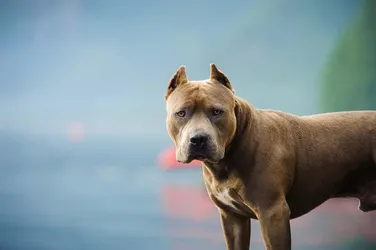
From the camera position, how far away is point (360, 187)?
279cm

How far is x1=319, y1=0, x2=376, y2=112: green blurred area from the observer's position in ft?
15.1

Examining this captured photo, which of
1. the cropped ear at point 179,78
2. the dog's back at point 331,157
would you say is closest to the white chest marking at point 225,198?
the dog's back at point 331,157

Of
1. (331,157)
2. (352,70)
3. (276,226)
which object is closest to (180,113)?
(276,226)

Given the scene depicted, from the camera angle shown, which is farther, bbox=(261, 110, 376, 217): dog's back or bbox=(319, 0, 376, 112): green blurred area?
bbox=(319, 0, 376, 112): green blurred area

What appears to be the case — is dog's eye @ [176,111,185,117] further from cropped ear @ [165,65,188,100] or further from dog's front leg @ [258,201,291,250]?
dog's front leg @ [258,201,291,250]

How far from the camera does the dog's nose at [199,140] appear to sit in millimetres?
2293

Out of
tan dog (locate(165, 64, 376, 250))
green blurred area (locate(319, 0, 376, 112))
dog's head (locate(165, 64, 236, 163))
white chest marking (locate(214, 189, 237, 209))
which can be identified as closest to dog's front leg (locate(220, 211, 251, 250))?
tan dog (locate(165, 64, 376, 250))

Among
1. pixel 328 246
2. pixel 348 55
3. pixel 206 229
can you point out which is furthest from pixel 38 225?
Result: pixel 348 55

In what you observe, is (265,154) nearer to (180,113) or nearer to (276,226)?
(276,226)

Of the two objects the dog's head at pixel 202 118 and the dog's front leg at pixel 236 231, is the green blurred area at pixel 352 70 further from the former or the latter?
the dog's head at pixel 202 118

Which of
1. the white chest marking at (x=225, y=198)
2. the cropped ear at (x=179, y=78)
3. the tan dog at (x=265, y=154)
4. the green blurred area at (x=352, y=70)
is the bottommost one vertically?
the white chest marking at (x=225, y=198)

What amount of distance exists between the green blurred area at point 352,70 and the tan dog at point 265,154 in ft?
5.97

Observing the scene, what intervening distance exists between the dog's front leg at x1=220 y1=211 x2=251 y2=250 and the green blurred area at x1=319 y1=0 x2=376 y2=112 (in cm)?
212

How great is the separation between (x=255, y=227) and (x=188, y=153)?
2326mm
